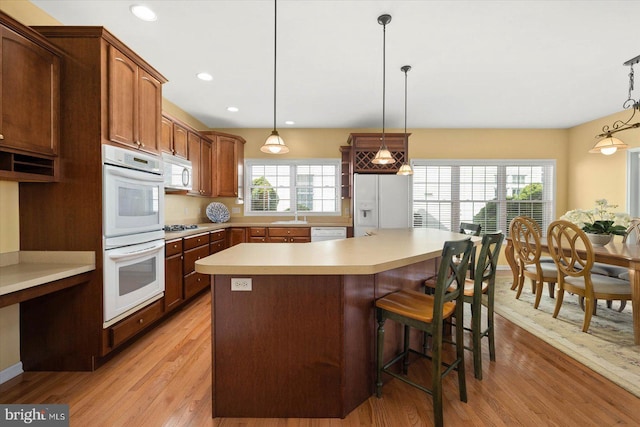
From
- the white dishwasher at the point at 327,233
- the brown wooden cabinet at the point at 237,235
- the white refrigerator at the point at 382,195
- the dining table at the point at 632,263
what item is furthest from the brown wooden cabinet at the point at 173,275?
the dining table at the point at 632,263

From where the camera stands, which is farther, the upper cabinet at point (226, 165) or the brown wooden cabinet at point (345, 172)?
the brown wooden cabinet at point (345, 172)

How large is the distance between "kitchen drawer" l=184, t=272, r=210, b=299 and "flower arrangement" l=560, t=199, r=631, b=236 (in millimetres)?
4477

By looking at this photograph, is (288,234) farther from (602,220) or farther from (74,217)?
(602,220)

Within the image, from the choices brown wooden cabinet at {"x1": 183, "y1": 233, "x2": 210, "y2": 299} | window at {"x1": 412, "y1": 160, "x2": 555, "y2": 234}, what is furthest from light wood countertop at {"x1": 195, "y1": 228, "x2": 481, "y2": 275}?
window at {"x1": 412, "y1": 160, "x2": 555, "y2": 234}

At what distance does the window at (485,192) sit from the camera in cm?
546

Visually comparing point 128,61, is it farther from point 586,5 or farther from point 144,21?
point 586,5

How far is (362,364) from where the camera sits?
5.42ft

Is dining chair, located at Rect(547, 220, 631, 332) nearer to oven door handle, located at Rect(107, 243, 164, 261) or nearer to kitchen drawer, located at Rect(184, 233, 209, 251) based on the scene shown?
oven door handle, located at Rect(107, 243, 164, 261)

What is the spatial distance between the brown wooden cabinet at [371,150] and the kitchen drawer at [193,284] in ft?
9.63

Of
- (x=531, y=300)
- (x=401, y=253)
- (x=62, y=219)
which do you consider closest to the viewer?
(x=401, y=253)

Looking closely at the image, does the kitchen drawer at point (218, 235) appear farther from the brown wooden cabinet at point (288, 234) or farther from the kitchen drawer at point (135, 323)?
the kitchen drawer at point (135, 323)

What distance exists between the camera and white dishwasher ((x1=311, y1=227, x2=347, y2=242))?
4.73 metres

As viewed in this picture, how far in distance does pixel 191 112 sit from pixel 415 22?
362cm

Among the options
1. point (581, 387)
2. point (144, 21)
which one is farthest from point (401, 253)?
point (144, 21)
